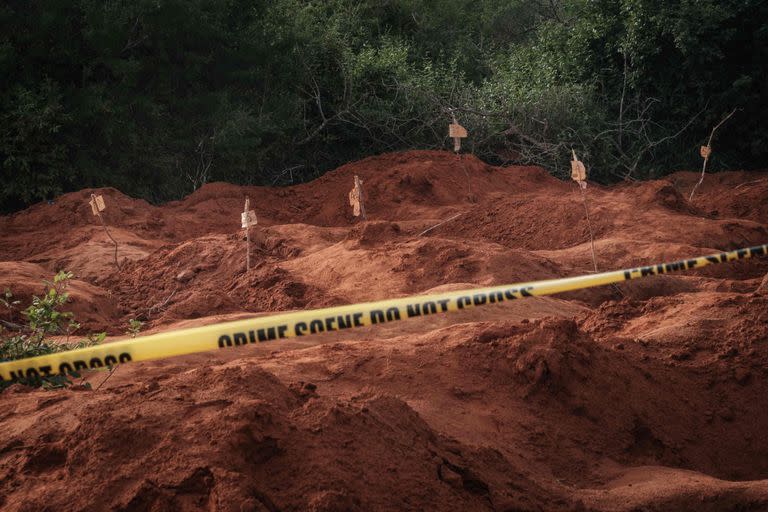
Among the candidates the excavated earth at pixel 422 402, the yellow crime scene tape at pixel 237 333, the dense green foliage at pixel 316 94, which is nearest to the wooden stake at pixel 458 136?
the excavated earth at pixel 422 402

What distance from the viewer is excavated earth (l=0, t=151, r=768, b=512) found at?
355cm

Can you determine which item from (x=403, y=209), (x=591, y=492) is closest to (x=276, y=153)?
(x=403, y=209)

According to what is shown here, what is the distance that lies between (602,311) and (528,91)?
15061 millimetres

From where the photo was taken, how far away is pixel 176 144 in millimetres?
19688

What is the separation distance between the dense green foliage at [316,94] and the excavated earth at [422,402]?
7698 millimetres

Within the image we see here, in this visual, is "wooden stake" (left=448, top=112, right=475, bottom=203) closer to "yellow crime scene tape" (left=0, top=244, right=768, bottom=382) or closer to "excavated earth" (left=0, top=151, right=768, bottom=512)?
"excavated earth" (left=0, top=151, right=768, bottom=512)

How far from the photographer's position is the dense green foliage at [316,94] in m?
17.8

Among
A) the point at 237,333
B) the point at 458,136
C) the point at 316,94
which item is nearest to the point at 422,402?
the point at 237,333

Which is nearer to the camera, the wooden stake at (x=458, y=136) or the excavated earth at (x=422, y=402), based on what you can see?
the excavated earth at (x=422, y=402)

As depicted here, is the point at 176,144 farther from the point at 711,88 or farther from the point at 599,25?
the point at 711,88

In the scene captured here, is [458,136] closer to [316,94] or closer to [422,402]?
[316,94]

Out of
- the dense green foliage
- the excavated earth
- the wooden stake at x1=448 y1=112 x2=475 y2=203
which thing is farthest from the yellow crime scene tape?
the dense green foliage

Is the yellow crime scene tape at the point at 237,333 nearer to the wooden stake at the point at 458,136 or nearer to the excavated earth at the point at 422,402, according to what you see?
the excavated earth at the point at 422,402

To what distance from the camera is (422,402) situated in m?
5.10
